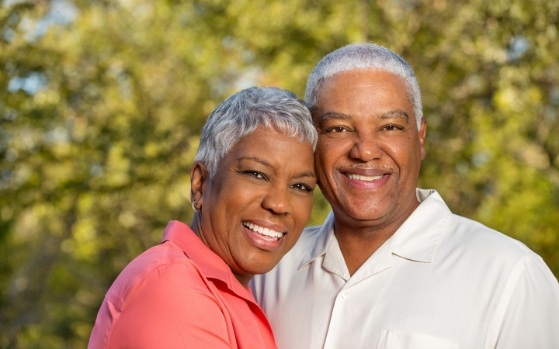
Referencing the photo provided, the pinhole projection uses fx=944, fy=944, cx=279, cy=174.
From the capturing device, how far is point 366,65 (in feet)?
12.1

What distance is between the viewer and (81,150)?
36.9 ft

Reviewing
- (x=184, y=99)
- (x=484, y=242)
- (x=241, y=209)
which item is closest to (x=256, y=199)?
(x=241, y=209)

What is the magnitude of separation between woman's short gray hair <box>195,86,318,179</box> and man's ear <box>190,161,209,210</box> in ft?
0.10

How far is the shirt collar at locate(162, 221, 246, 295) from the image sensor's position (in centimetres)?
329

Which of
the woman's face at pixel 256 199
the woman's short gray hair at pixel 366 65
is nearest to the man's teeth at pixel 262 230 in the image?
the woman's face at pixel 256 199

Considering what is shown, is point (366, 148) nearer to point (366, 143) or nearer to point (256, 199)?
point (366, 143)

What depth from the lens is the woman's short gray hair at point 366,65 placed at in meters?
3.70

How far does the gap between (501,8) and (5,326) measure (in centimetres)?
680

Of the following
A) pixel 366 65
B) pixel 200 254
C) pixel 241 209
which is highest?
pixel 366 65

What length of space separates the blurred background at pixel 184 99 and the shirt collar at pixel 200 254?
227 inches

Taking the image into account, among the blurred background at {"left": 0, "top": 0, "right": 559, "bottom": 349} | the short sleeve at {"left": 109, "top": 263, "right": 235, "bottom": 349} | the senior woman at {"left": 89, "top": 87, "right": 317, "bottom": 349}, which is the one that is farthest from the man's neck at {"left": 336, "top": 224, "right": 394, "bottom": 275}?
the blurred background at {"left": 0, "top": 0, "right": 559, "bottom": 349}

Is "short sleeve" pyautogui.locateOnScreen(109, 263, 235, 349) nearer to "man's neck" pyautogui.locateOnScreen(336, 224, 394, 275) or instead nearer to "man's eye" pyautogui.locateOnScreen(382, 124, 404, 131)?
"man's neck" pyautogui.locateOnScreen(336, 224, 394, 275)

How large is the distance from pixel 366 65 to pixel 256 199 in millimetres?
729

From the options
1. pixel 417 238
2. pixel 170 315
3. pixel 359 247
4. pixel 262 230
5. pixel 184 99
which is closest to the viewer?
pixel 170 315
